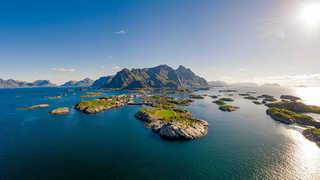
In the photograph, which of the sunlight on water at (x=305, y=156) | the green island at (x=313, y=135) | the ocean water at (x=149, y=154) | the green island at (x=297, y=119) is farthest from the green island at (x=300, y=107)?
the sunlight on water at (x=305, y=156)

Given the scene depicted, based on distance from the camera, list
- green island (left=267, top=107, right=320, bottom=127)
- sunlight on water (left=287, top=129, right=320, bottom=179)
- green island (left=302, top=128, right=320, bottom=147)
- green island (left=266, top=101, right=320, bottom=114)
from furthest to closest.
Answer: green island (left=266, top=101, right=320, bottom=114)
green island (left=267, top=107, right=320, bottom=127)
green island (left=302, top=128, right=320, bottom=147)
sunlight on water (left=287, top=129, right=320, bottom=179)

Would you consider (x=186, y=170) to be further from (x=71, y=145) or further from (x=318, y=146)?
(x=318, y=146)

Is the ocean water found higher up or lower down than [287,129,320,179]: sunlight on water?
higher up

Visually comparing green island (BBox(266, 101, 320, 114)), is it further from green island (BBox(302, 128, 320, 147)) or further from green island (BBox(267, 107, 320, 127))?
green island (BBox(302, 128, 320, 147))

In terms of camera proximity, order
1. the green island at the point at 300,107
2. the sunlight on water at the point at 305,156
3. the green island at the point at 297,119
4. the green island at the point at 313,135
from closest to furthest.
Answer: the sunlight on water at the point at 305,156, the green island at the point at 313,135, the green island at the point at 297,119, the green island at the point at 300,107

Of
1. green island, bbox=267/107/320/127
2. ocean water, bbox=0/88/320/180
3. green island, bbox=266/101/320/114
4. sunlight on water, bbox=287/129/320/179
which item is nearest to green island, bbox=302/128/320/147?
sunlight on water, bbox=287/129/320/179

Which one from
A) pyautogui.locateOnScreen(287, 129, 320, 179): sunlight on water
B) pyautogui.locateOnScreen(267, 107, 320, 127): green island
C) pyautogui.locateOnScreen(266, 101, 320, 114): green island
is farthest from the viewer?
pyautogui.locateOnScreen(266, 101, 320, 114): green island

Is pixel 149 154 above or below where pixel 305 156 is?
above

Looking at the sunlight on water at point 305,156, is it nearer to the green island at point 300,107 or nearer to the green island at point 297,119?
the green island at point 297,119

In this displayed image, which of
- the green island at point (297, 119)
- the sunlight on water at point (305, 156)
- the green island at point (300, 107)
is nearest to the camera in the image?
the sunlight on water at point (305, 156)

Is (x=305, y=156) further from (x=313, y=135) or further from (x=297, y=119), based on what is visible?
(x=297, y=119)

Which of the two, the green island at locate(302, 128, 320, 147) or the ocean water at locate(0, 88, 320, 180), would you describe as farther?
the green island at locate(302, 128, 320, 147)

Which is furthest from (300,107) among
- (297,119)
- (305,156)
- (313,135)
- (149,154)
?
(149,154)
